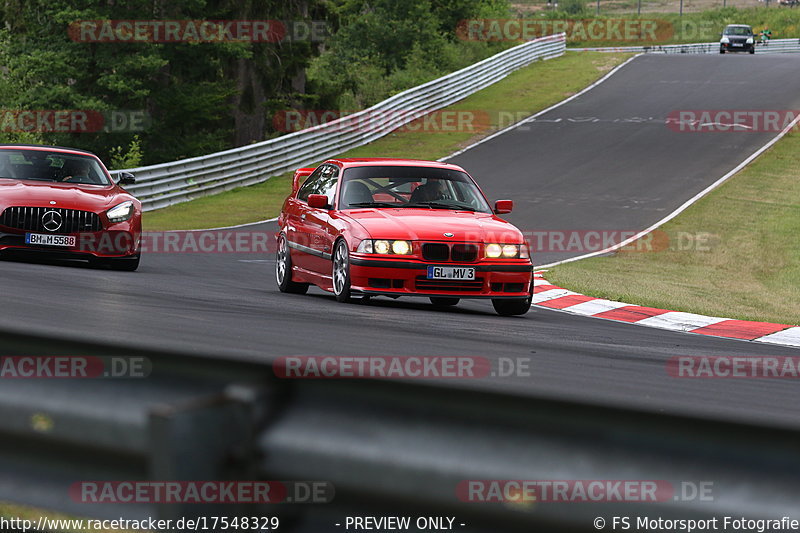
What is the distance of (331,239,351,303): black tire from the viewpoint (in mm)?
10742

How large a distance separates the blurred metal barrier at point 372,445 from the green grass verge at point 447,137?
20.9m

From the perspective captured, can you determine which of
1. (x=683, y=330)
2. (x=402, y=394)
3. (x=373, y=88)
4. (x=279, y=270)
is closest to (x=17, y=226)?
(x=279, y=270)

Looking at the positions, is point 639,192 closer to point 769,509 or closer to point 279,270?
point 279,270

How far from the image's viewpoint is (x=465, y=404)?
7.85 feet

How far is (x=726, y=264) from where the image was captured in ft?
61.7

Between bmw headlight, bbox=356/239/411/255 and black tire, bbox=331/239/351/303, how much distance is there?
18 cm

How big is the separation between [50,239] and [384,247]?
14.4 ft

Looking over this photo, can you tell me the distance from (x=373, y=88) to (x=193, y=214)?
27.5 m
